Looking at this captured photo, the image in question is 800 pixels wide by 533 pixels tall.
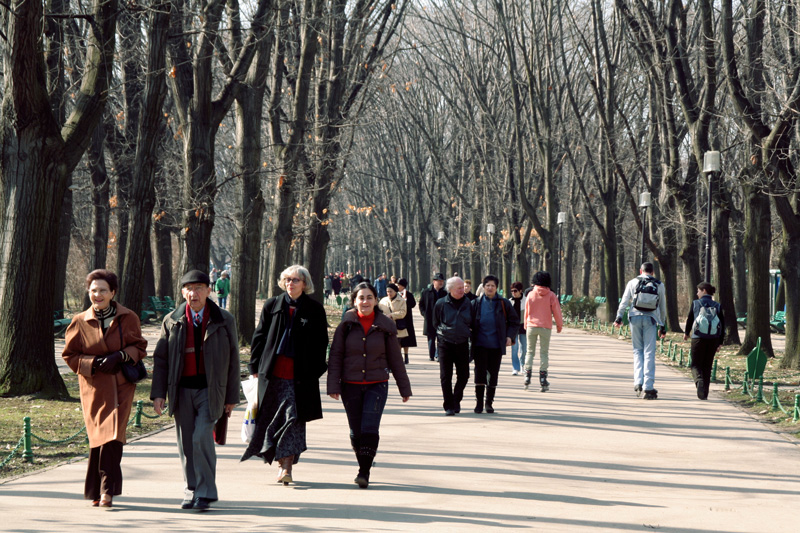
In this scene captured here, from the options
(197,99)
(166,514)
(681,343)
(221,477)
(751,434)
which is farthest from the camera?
(681,343)

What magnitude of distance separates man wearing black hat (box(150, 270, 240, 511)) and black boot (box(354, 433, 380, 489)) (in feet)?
3.85

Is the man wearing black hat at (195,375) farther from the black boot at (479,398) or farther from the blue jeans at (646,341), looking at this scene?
the blue jeans at (646,341)

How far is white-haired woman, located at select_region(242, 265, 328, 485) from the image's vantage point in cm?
766

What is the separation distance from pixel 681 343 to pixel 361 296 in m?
19.4

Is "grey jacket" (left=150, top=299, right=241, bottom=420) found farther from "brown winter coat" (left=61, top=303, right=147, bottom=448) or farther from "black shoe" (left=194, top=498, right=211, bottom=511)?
"black shoe" (left=194, top=498, right=211, bottom=511)

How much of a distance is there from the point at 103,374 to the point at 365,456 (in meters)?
2.02

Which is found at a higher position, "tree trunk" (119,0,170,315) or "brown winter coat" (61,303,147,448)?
"tree trunk" (119,0,170,315)

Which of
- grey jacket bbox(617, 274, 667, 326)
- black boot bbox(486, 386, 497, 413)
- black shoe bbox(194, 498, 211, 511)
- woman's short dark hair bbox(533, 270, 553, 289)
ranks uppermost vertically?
woman's short dark hair bbox(533, 270, 553, 289)

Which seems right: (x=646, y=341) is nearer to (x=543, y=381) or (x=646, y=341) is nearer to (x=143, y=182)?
(x=543, y=381)

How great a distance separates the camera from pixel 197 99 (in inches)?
703

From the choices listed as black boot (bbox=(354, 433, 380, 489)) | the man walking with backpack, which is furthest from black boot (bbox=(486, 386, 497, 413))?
black boot (bbox=(354, 433, 380, 489))

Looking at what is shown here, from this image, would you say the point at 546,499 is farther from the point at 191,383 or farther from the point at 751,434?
the point at 751,434

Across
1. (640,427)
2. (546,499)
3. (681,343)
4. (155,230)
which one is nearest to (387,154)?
(155,230)

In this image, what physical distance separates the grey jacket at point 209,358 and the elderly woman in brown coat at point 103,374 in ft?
0.60
